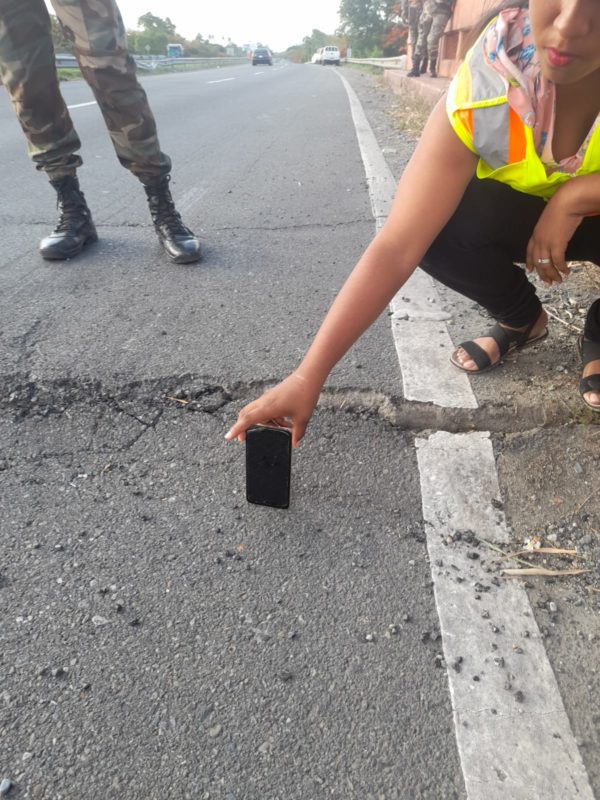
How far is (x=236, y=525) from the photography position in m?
1.34

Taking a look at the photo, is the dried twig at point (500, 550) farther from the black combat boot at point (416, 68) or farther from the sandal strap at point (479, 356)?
the black combat boot at point (416, 68)

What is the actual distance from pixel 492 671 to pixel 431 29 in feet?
41.6

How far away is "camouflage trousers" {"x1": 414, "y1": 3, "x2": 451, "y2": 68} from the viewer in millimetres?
10812

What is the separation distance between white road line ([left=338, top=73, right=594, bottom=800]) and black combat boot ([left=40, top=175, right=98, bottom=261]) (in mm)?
1894

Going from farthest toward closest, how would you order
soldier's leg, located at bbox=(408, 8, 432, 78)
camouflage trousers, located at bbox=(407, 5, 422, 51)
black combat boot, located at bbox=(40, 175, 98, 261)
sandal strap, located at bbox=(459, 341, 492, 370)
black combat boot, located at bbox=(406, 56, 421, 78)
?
camouflage trousers, located at bbox=(407, 5, 422, 51), black combat boot, located at bbox=(406, 56, 421, 78), soldier's leg, located at bbox=(408, 8, 432, 78), black combat boot, located at bbox=(40, 175, 98, 261), sandal strap, located at bbox=(459, 341, 492, 370)

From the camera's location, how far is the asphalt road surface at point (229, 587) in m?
0.90

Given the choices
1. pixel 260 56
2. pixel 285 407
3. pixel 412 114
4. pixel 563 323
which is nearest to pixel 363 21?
pixel 260 56

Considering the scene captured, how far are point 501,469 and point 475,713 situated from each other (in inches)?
26.1

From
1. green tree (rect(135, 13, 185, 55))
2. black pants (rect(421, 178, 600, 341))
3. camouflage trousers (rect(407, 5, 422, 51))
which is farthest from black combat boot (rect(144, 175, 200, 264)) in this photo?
green tree (rect(135, 13, 185, 55))

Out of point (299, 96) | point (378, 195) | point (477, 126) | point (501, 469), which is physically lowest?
point (299, 96)

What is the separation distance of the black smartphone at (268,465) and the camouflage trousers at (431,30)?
11.8m

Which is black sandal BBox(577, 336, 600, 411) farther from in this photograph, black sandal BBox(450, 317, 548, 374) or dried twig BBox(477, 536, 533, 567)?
dried twig BBox(477, 536, 533, 567)

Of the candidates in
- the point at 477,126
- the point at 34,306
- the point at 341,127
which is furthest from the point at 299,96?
the point at 477,126

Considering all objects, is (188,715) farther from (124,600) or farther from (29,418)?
(29,418)
